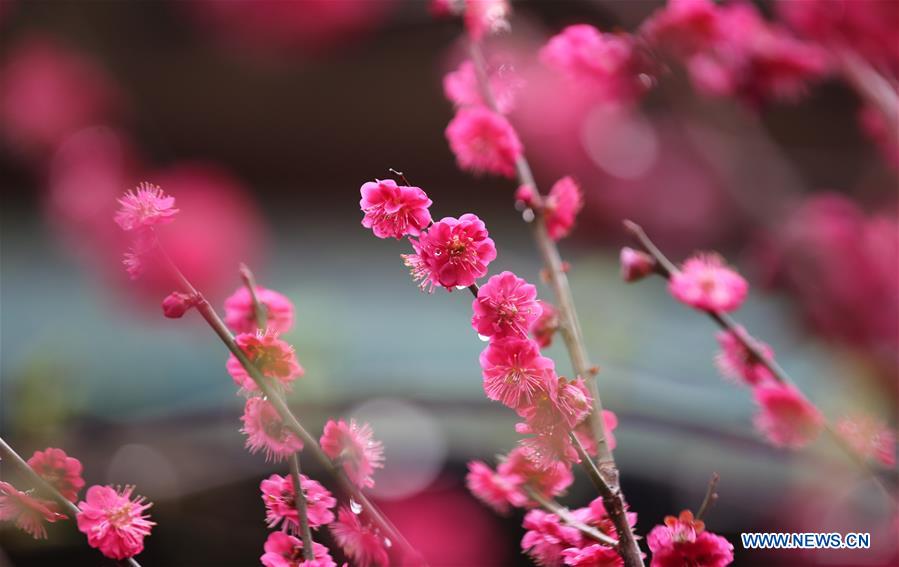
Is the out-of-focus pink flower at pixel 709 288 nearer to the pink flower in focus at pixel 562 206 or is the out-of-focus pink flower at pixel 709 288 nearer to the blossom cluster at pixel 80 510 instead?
the pink flower in focus at pixel 562 206

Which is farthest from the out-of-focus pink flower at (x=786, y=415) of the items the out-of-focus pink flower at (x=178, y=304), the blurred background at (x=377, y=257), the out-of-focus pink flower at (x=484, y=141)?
the out-of-focus pink flower at (x=178, y=304)

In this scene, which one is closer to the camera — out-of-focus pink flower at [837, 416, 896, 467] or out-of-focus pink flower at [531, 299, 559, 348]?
out-of-focus pink flower at [531, 299, 559, 348]

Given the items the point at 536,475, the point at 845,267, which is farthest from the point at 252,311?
the point at 845,267

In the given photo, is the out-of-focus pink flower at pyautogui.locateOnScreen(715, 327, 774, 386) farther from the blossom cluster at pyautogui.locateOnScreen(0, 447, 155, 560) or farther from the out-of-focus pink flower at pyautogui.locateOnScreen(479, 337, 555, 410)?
the blossom cluster at pyautogui.locateOnScreen(0, 447, 155, 560)

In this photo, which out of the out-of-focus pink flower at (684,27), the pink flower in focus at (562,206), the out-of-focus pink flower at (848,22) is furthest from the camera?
the out-of-focus pink flower at (848,22)

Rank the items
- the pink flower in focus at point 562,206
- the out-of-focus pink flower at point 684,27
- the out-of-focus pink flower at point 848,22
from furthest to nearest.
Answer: the out-of-focus pink flower at point 848,22
the out-of-focus pink flower at point 684,27
the pink flower in focus at point 562,206

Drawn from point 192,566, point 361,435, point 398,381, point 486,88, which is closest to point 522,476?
point 361,435

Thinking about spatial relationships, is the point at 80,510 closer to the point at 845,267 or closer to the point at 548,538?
the point at 548,538

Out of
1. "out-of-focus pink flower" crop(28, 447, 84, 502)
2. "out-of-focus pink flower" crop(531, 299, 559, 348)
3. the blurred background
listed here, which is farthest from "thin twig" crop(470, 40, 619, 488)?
"out-of-focus pink flower" crop(28, 447, 84, 502)
